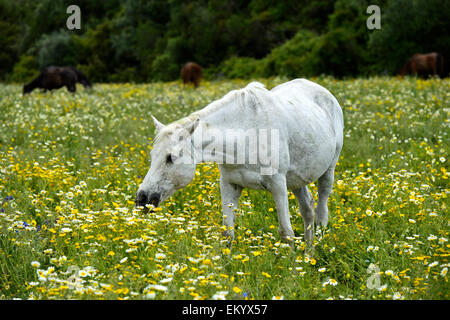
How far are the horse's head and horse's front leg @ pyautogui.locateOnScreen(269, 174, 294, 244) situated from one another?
0.88 m

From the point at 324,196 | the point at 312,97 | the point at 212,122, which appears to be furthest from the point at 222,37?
the point at 212,122

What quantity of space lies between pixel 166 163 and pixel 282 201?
1.19 meters

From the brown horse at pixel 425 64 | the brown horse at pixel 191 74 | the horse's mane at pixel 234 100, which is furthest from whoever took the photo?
the brown horse at pixel 191 74

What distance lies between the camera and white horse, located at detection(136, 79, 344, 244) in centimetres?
382

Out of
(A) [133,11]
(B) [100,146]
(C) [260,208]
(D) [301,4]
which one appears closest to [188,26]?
(A) [133,11]

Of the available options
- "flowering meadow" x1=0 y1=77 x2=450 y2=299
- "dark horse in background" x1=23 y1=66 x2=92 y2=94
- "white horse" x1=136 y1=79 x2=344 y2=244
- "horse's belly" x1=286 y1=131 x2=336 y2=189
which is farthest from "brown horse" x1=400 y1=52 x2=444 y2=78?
"white horse" x1=136 y1=79 x2=344 y2=244

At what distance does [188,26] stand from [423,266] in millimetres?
46087

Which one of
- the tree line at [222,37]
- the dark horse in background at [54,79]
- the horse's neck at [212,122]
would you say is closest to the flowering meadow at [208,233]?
the horse's neck at [212,122]

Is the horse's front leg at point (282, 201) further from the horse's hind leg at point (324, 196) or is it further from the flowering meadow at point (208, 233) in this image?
the horse's hind leg at point (324, 196)

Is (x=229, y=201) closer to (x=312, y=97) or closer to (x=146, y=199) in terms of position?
(x=146, y=199)

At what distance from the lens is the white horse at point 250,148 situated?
3822mm

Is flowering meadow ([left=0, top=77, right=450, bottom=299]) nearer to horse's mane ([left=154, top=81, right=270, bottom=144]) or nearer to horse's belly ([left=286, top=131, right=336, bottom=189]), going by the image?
horse's belly ([left=286, top=131, right=336, bottom=189])

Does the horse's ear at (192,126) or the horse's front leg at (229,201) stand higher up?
the horse's ear at (192,126)
